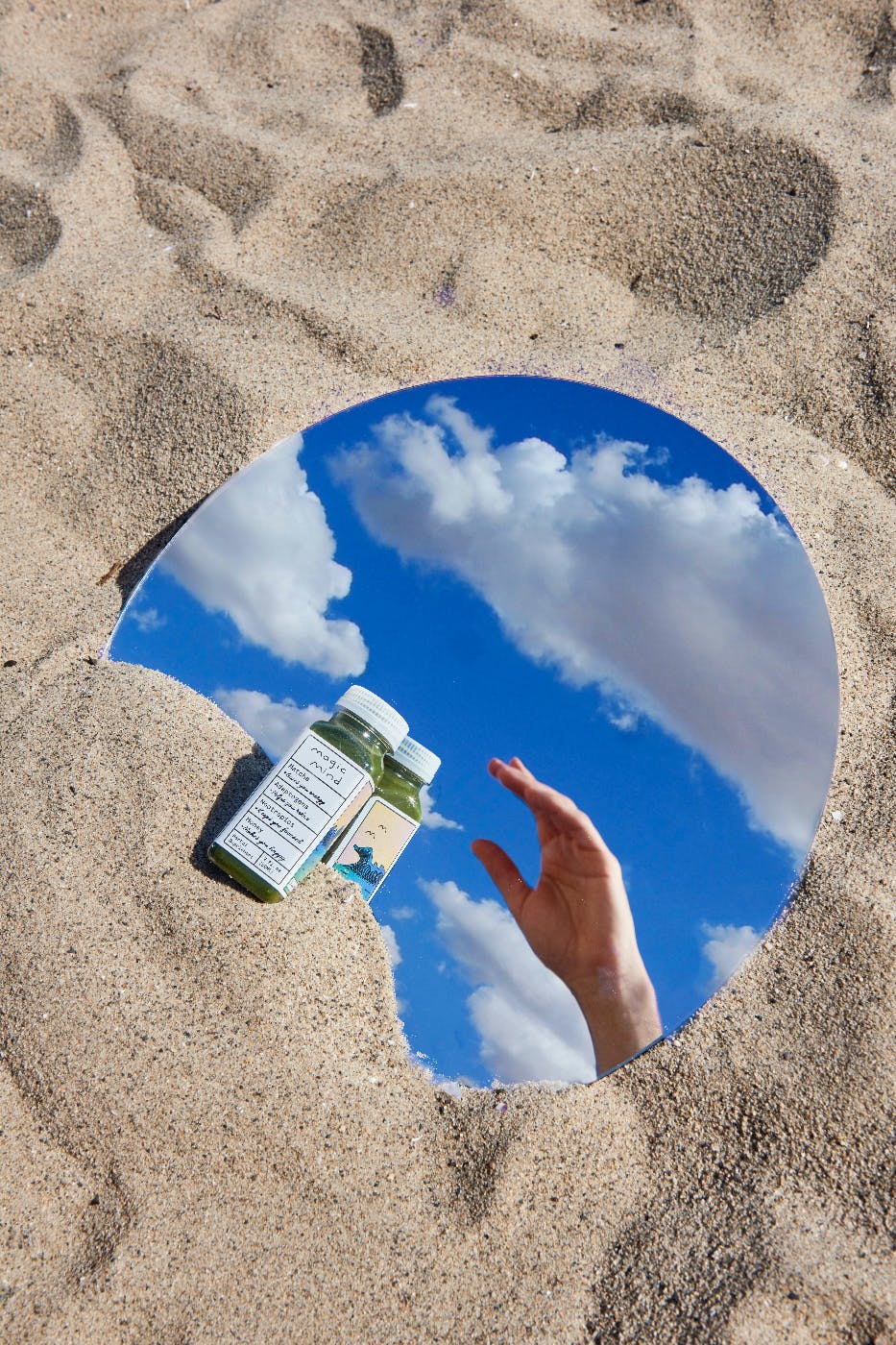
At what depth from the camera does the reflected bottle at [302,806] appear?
3.76 feet

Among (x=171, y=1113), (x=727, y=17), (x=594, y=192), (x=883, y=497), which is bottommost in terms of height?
(x=171, y=1113)

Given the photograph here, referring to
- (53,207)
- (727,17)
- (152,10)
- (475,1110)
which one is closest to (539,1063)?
(475,1110)

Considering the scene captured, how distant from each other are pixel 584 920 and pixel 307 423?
0.84 meters

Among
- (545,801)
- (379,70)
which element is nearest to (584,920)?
(545,801)

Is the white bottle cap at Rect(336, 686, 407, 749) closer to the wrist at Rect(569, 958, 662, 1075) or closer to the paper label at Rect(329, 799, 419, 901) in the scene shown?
the paper label at Rect(329, 799, 419, 901)

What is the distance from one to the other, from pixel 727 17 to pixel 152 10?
3.89ft

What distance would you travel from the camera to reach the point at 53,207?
1.77m

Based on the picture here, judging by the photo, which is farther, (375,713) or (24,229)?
(24,229)

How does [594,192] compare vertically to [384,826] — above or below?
above

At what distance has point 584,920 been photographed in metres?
1.12

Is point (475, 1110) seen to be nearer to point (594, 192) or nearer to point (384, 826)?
point (384, 826)

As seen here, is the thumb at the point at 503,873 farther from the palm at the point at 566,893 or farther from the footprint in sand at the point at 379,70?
the footprint in sand at the point at 379,70

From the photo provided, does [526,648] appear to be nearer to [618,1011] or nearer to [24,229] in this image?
[618,1011]

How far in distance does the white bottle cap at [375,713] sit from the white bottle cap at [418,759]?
10mm
